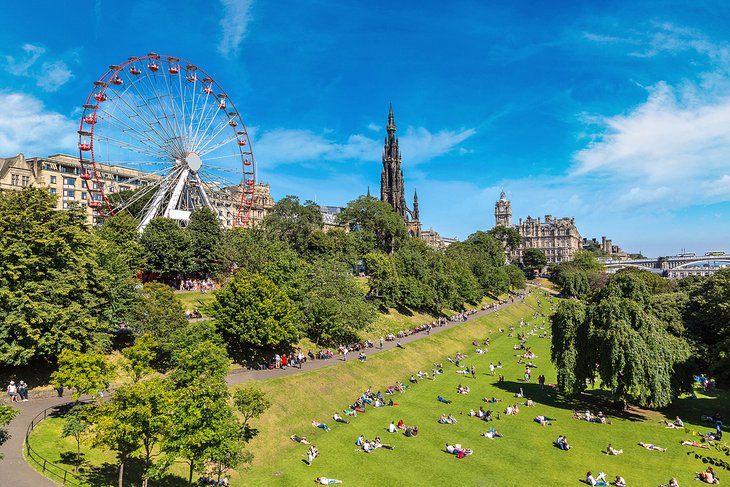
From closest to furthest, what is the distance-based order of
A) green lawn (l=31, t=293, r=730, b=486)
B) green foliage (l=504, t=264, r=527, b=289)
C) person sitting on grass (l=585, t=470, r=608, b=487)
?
1. person sitting on grass (l=585, t=470, r=608, b=487)
2. green lawn (l=31, t=293, r=730, b=486)
3. green foliage (l=504, t=264, r=527, b=289)

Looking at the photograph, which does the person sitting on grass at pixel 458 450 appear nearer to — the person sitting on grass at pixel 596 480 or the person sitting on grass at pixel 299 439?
the person sitting on grass at pixel 596 480

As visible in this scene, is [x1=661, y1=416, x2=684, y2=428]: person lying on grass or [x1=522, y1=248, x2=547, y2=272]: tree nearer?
[x1=661, y1=416, x2=684, y2=428]: person lying on grass

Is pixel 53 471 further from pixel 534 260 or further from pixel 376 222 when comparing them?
pixel 534 260

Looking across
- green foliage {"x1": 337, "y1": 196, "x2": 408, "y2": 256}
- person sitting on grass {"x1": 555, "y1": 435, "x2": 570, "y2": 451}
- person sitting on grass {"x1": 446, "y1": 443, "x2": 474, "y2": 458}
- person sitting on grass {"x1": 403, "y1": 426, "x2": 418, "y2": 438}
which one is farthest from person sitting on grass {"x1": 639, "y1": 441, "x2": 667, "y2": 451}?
green foliage {"x1": 337, "y1": 196, "x2": 408, "y2": 256}

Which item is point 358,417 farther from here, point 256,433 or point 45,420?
point 45,420

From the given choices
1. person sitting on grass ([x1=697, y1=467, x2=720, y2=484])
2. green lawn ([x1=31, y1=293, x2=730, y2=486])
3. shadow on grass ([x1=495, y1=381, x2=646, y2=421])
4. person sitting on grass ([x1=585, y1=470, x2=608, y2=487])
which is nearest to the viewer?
person sitting on grass ([x1=697, y1=467, x2=720, y2=484])

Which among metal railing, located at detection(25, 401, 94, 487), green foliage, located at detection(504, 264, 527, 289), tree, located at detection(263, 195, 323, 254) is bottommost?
metal railing, located at detection(25, 401, 94, 487)

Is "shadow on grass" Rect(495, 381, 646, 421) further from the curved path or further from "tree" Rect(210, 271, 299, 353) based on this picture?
"tree" Rect(210, 271, 299, 353)
